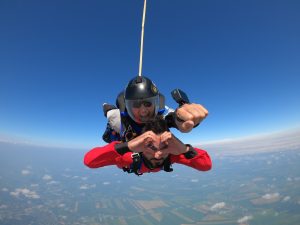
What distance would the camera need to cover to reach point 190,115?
1260 mm

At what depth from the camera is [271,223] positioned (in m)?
58.7

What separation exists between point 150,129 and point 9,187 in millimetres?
158849

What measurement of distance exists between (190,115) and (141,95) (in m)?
0.67

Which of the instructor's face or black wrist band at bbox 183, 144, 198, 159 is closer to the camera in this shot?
the instructor's face

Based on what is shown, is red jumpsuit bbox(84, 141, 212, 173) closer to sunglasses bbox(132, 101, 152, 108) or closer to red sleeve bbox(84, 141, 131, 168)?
red sleeve bbox(84, 141, 131, 168)

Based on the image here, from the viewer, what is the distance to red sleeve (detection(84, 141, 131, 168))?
7.23 feet

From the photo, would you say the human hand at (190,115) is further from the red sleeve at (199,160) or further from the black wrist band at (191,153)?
the red sleeve at (199,160)

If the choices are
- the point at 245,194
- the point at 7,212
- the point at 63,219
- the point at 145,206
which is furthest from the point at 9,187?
the point at 245,194

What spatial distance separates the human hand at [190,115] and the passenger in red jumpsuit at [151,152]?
0.37 meters

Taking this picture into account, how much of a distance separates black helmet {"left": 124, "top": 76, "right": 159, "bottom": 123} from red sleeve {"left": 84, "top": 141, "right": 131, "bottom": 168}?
50 cm

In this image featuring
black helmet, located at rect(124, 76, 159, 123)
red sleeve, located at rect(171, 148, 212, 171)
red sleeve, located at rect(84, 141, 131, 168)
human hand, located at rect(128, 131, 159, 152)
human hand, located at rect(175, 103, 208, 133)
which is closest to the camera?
human hand, located at rect(175, 103, 208, 133)

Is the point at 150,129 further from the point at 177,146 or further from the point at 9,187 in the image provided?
the point at 9,187

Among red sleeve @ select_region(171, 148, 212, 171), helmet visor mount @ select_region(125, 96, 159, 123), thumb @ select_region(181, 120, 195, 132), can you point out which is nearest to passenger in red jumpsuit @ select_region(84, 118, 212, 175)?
red sleeve @ select_region(171, 148, 212, 171)

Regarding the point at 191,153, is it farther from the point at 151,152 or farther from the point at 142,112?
the point at 142,112
